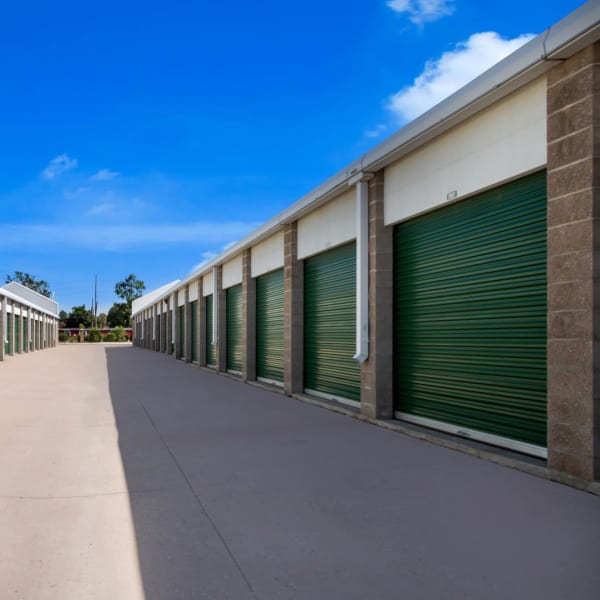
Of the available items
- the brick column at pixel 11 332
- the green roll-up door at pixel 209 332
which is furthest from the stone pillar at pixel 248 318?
the brick column at pixel 11 332

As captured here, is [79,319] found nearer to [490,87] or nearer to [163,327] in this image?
[163,327]

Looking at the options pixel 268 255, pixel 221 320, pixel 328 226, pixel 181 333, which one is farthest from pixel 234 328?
pixel 181 333

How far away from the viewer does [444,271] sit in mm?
8258

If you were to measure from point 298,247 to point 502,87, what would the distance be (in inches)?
309

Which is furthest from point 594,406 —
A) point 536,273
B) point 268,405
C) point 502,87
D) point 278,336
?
point 278,336

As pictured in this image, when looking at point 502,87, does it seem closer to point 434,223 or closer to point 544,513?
point 434,223

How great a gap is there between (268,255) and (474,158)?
365 inches

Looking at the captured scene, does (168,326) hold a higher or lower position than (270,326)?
lower

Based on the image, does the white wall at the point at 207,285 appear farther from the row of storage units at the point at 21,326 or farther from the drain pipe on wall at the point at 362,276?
the drain pipe on wall at the point at 362,276

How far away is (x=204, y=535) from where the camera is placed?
4242mm

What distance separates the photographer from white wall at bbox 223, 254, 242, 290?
19156 millimetres

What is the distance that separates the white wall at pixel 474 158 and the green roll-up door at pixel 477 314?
0.68ft

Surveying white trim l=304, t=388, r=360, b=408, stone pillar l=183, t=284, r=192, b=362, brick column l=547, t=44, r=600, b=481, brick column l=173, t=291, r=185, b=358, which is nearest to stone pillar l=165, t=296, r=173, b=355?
brick column l=173, t=291, r=185, b=358

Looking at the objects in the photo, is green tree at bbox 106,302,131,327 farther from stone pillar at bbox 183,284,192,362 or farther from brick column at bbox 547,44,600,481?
brick column at bbox 547,44,600,481
